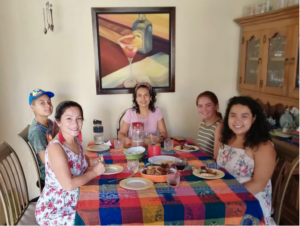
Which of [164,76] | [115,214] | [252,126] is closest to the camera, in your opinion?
[115,214]

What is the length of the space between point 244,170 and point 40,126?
1505mm

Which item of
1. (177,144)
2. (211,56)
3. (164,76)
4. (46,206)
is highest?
(211,56)

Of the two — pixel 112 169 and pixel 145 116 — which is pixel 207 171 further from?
pixel 145 116

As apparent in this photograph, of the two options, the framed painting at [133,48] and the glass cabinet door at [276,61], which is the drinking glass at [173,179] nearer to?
the glass cabinet door at [276,61]

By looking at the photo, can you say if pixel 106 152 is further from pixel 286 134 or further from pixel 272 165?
pixel 286 134

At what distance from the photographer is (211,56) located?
3084 mm

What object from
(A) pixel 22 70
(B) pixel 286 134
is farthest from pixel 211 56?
(A) pixel 22 70

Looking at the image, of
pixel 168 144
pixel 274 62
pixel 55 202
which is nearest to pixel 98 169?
pixel 55 202

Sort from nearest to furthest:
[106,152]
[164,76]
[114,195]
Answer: [114,195] < [106,152] < [164,76]

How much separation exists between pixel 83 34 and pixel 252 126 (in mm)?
2012

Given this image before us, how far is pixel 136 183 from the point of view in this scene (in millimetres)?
1452

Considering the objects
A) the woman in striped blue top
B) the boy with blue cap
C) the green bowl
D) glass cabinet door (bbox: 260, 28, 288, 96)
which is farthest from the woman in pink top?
glass cabinet door (bbox: 260, 28, 288, 96)

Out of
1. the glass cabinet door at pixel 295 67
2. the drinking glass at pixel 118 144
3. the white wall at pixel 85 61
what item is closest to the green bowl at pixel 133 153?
the drinking glass at pixel 118 144

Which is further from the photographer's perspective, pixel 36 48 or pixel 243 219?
pixel 36 48
